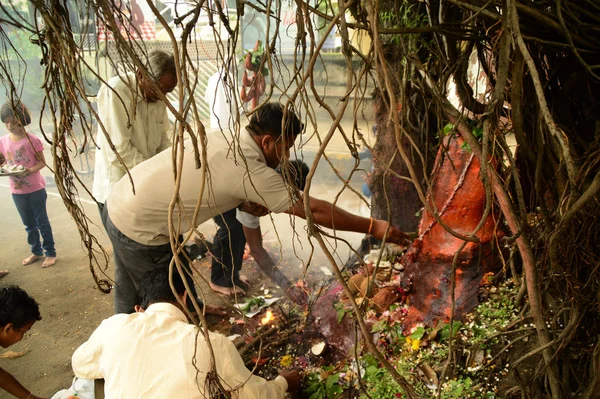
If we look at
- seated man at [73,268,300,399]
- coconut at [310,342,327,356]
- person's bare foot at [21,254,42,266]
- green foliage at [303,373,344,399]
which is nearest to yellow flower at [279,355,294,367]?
coconut at [310,342,327,356]

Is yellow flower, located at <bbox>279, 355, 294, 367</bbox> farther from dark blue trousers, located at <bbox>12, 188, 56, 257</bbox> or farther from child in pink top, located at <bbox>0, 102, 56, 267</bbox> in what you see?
dark blue trousers, located at <bbox>12, 188, 56, 257</bbox>

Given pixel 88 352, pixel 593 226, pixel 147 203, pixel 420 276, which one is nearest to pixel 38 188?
pixel 147 203

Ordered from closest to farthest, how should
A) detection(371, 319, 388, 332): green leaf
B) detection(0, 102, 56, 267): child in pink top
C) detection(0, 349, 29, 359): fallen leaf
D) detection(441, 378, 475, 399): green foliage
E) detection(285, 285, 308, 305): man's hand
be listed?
1. detection(441, 378, 475, 399): green foliage
2. detection(371, 319, 388, 332): green leaf
3. detection(0, 349, 29, 359): fallen leaf
4. detection(285, 285, 308, 305): man's hand
5. detection(0, 102, 56, 267): child in pink top

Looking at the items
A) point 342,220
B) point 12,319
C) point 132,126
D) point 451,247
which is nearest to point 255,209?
point 342,220

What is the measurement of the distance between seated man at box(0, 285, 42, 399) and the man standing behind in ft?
3.31

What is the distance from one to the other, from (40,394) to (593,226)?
433 centimetres

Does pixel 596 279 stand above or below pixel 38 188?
above

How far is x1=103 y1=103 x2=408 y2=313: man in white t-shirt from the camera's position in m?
2.94

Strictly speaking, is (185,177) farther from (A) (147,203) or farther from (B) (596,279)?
(B) (596,279)

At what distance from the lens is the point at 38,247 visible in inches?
248

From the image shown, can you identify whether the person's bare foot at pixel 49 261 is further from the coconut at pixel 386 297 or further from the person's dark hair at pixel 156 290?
the coconut at pixel 386 297

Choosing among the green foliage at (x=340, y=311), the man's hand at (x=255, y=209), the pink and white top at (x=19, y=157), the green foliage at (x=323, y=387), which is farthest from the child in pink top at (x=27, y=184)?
the green foliage at (x=323, y=387)

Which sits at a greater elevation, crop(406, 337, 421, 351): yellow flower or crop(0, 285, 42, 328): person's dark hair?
crop(0, 285, 42, 328): person's dark hair

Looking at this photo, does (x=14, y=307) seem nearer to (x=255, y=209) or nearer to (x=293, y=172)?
(x=255, y=209)
